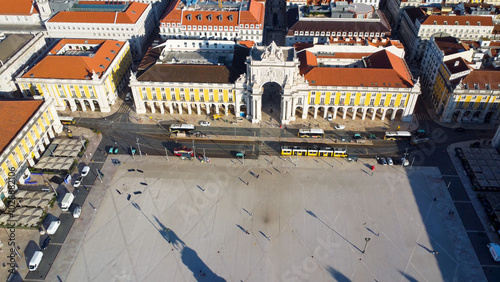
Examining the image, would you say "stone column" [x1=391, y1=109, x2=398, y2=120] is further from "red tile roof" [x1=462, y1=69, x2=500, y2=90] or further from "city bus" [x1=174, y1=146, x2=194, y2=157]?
"city bus" [x1=174, y1=146, x2=194, y2=157]

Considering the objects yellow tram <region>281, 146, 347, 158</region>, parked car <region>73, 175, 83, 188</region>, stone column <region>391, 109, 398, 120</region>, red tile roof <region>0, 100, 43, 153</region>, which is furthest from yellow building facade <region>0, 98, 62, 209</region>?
stone column <region>391, 109, 398, 120</region>

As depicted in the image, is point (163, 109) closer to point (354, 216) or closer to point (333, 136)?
point (333, 136)

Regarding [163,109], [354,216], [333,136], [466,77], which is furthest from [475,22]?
[163,109]

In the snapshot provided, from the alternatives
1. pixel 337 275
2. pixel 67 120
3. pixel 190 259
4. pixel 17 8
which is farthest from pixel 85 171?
pixel 17 8

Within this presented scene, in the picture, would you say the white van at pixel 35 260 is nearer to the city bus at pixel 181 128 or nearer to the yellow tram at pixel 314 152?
the city bus at pixel 181 128

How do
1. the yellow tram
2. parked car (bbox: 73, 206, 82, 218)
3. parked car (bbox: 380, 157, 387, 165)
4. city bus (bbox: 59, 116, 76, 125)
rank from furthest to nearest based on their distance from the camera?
city bus (bbox: 59, 116, 76, 125)
the yellow tram
parked car (bbox: 380, 157, 387, 165)
parked car (bbox: 73, 206, 82, 218)
